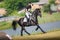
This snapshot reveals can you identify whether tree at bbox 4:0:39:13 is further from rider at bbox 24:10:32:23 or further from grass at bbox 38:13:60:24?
grass at bbox 38:13:60:24

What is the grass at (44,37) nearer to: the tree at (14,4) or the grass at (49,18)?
the grass at (49,18)

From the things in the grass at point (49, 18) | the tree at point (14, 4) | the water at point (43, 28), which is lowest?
the water at point (43, 28)

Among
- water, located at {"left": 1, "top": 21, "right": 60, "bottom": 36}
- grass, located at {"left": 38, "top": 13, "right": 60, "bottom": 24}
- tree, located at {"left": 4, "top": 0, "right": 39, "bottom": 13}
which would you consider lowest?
water, located at {"left": 1, "top": 21, "right": 60, "bottom": 36}

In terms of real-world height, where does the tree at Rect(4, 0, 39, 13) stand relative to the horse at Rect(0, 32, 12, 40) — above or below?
above

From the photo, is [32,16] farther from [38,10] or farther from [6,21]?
[6,21]

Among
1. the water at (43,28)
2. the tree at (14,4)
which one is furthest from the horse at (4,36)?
the tree at (14,4)

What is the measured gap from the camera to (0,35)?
1.72m

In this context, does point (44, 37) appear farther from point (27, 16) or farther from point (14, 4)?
point (14, 4)

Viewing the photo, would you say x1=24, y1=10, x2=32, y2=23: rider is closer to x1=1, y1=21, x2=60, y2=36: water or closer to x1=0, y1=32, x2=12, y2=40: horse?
x1=1, y1=21, x2=60, y2=36: water

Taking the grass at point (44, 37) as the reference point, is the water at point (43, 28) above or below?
above

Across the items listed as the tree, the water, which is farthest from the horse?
the tree

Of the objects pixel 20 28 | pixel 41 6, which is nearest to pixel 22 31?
pixel 20 28

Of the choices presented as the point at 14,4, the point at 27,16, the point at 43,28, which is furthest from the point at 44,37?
the point at 14,4

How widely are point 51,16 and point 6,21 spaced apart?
36 centimetres
